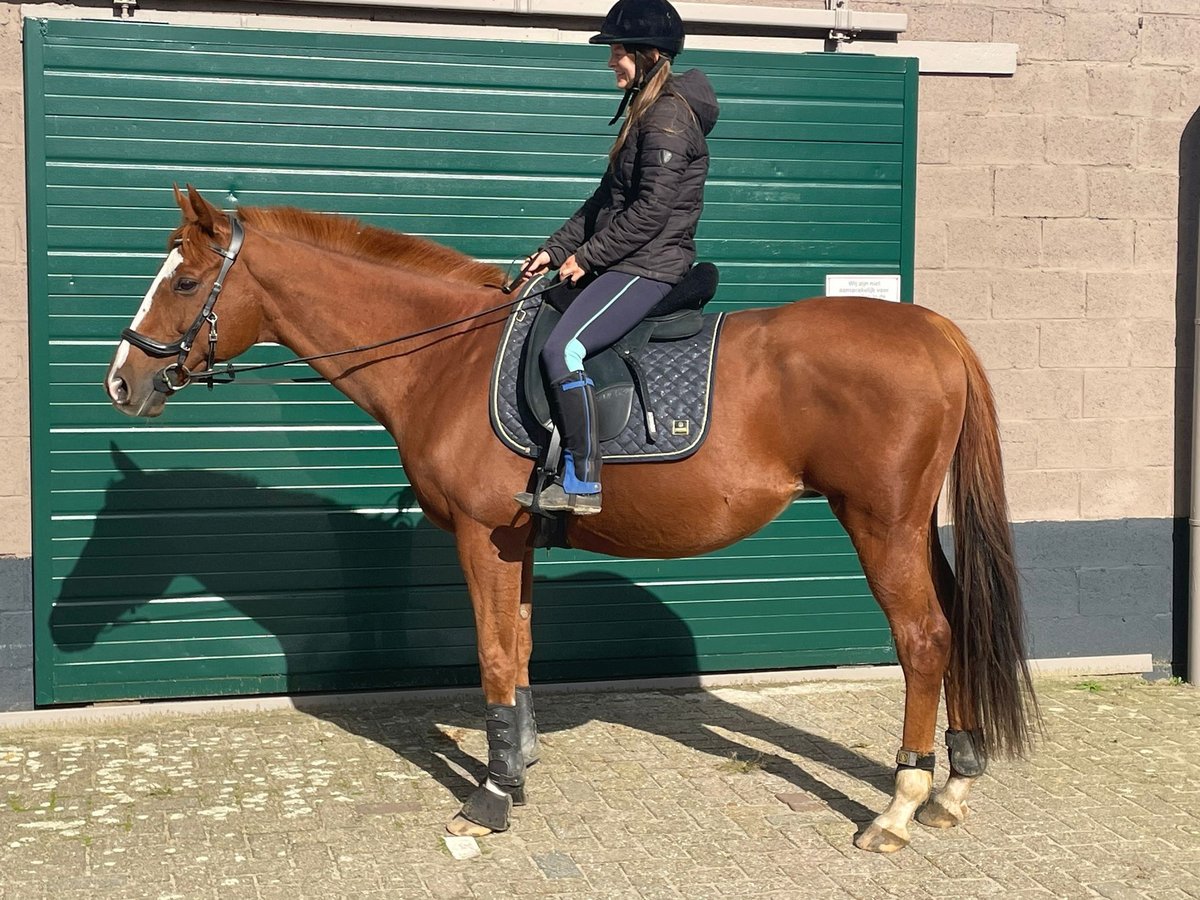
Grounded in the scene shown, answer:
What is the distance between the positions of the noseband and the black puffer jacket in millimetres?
1302

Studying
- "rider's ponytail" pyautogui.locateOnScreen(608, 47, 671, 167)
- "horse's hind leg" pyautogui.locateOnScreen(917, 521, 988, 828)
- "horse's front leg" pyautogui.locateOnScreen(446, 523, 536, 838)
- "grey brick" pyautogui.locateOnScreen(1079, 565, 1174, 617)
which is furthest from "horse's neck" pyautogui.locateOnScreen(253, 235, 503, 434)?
"grey brick" pyautogui.locateOnScreen(1079, 565, 1174, 617)

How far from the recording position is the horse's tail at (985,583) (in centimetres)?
490

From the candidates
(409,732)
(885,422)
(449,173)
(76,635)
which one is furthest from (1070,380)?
(76,635)

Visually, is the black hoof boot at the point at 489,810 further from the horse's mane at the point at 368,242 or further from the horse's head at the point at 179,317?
the horse's mane at the point at 368,242

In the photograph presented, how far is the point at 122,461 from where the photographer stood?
6.25m

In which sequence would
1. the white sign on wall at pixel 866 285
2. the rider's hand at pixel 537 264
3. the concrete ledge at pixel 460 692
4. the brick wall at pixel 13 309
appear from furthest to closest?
the white sign on wall at pixel 866 285 → the concrete ledge at pixel 460 692 → the brick wall at pixel 13 309 → the rider's hand at pixel 537 264

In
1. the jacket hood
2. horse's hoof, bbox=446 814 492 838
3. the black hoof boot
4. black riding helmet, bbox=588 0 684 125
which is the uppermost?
black riding helmet, bbox=588 0 684 125

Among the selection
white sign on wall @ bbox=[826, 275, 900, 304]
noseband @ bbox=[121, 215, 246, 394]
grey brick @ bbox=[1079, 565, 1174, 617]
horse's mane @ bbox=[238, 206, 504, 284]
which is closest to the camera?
noseband @ bbox=[121, 215, 246, 394]

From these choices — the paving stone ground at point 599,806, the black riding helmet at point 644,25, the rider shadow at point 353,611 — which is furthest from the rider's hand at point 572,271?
the rider shadow at point 353,611

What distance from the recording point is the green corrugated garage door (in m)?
6.15

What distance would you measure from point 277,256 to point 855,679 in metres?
3.72

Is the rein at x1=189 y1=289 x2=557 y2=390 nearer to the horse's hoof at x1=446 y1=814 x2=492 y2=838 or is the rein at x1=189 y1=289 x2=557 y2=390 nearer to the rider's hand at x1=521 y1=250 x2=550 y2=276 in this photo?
the rider's hand at x1=521 y1=250 x2=550 y2=276

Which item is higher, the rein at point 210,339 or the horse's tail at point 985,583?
the rein at point 210,339

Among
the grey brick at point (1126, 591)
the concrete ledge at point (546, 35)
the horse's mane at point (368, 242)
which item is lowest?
the grey brick at point (1126, 591)
